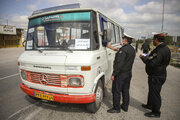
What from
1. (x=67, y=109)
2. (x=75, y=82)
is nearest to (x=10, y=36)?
(x=67, y=109)

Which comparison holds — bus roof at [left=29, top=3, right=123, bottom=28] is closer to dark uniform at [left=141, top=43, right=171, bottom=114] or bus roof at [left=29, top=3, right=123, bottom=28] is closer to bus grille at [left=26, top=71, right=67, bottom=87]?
bus grille at [left=26, top=71, right=67, bottom=87]

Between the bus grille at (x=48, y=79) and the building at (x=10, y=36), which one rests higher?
the building at (x=10, y=36)

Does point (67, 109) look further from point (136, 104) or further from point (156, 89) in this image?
point (156, 89)

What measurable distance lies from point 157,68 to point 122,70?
0.83 metres

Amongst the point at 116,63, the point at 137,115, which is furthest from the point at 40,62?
the point at 137,115

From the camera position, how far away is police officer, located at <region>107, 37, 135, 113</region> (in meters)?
2.91

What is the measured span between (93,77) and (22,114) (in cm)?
216

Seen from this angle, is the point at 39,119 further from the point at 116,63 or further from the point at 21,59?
the point at 116,63

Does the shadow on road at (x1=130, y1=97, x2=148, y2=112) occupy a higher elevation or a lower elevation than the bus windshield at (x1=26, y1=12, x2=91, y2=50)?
lower

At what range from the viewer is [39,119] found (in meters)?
2.90

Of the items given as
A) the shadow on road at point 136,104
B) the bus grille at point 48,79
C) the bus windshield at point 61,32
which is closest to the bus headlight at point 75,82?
the bus grille at point 48,79

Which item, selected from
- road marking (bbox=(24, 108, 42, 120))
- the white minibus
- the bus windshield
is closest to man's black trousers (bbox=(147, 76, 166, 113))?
the white minibus

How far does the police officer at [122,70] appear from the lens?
115 inches

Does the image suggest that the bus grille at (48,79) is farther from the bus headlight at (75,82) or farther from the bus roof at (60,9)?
the bus roof at (60,9)
